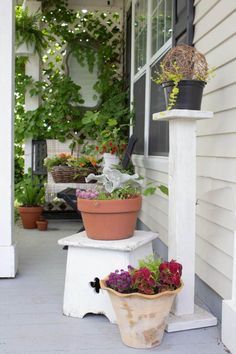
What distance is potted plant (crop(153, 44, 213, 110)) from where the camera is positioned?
230cm

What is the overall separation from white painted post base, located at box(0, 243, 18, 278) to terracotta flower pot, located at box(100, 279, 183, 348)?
3.92 feet

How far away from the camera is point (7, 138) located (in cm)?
317

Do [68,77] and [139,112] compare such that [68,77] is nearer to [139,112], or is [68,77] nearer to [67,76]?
[67,76]

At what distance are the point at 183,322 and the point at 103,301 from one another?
418mm

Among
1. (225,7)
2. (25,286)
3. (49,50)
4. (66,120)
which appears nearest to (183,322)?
(25,286)

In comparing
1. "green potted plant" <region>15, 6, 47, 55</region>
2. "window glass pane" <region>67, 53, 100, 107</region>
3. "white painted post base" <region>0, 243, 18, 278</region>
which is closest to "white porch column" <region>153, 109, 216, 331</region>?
"white painted post base" <region>0, 243, 18, 278</region>

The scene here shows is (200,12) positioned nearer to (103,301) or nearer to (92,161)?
(103,301)

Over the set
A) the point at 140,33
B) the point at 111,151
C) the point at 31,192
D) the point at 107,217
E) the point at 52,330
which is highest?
the point at 140,33

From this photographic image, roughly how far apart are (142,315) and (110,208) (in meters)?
0.63

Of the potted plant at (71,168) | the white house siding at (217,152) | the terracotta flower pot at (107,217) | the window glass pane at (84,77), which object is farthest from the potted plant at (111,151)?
the terracotta flower pot at (107,217)

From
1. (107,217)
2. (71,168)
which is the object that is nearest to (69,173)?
(71,168)

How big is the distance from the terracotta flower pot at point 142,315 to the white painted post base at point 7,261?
1.19 m

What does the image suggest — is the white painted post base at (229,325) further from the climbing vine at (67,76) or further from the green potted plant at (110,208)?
the climbing vine at (67,76)

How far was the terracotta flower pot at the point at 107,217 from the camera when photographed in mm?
2514
